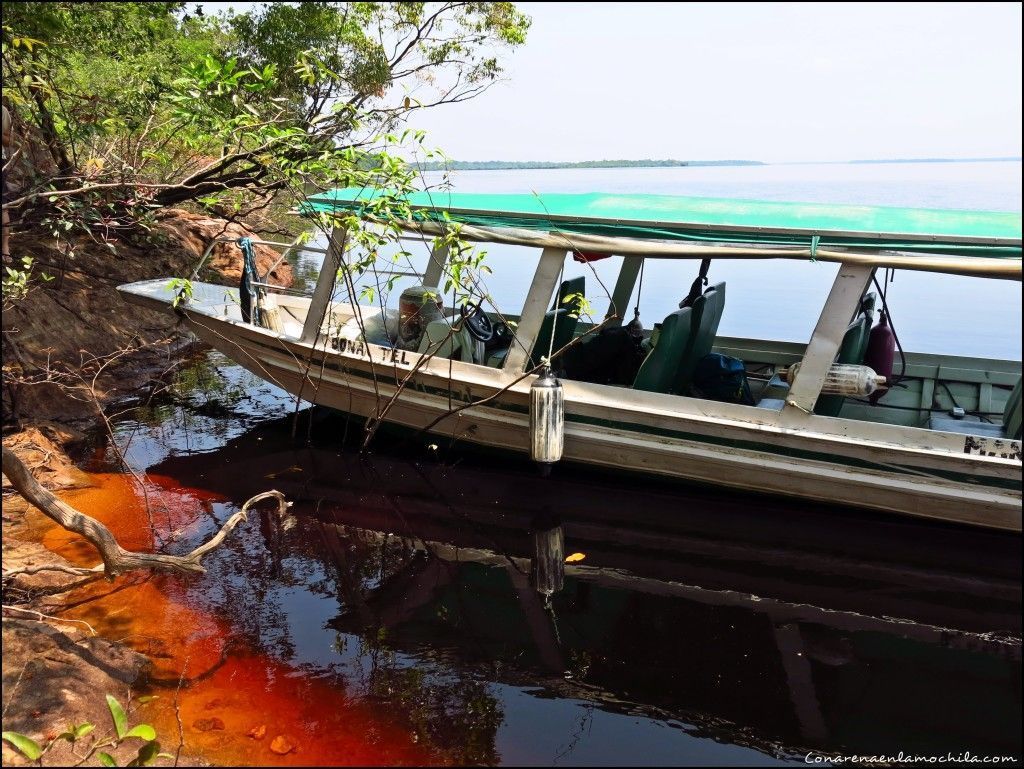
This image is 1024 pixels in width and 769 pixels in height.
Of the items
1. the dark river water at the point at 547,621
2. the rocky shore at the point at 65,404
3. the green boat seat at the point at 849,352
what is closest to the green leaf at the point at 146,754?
the rocky shore at the point at 65,404

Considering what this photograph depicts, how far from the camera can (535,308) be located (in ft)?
21.4

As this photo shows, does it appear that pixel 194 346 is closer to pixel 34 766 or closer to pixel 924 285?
pixel 34 766

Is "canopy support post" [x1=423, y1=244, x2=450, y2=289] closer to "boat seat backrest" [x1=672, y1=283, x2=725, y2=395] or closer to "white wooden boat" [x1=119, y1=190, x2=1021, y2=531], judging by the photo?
"white wooden boat" [x1=119, y1=190, x2=1021, y2=531]

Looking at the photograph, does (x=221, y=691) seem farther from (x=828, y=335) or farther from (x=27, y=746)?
(x=828, y=335)

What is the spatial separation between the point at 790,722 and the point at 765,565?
1.66 meters

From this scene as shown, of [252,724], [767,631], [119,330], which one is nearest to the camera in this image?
[252,724]

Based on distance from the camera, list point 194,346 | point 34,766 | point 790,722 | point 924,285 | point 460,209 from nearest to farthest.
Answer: point 34,766 → point 790,722 → point 460,209 → point 194,346 → point 924,285

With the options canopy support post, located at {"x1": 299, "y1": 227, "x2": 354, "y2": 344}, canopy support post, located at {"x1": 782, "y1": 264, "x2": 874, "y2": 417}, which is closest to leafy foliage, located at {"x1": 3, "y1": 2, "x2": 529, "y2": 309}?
canopy support post, located at {"x1": 299, "y1": 227, "x2": 354, "y2": 344}

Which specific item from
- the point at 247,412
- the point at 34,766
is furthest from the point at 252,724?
the point at 247,412

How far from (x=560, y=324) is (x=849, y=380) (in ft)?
8.02

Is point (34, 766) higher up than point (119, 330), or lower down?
lower down

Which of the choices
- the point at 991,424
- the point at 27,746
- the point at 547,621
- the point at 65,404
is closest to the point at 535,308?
the point at 547,621

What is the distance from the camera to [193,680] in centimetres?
420

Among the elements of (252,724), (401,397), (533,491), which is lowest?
(252,724)
